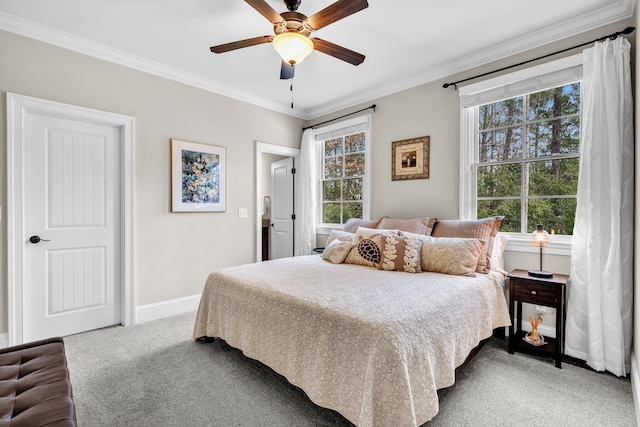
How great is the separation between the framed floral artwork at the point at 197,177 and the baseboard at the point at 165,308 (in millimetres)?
1025

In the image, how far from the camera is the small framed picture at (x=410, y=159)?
3.44 m

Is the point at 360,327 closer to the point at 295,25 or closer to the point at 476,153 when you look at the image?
the point at 295,25

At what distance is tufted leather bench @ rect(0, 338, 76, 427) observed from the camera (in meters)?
1.08

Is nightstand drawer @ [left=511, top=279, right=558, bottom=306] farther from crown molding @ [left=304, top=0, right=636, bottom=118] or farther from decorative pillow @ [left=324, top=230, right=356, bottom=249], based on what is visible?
crown molding @ [left=304, top=0, right=636, bottom=118]

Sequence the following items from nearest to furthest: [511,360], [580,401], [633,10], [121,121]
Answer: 1. [580,401]
2. [633,10]
3. [511,360]
4. [121,121]

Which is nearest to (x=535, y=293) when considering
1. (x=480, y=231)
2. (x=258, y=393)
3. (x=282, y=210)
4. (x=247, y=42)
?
(x=480, y=231)

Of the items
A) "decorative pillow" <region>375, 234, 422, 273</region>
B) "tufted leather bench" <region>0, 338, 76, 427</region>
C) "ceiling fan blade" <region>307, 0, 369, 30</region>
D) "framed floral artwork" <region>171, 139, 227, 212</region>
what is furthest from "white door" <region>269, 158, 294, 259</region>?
"tufted leather bench" <region>0, 338, 76, 427</region>

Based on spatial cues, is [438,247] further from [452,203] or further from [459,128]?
[459,128]

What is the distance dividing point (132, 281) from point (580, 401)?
3725 millimetres

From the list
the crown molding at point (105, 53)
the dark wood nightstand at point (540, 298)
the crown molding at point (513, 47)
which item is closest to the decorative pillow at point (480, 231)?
the dark wood nightstand at point (540, 298)

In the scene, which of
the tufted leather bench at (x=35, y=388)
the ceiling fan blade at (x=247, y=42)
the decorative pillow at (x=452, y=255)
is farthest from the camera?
the decorative pillow at (x=452, y=255)

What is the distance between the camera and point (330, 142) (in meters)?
4.62

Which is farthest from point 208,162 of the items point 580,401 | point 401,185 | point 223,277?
point 580,401

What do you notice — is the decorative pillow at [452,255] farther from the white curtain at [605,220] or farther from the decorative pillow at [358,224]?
the decorative pillow at [358,224]
